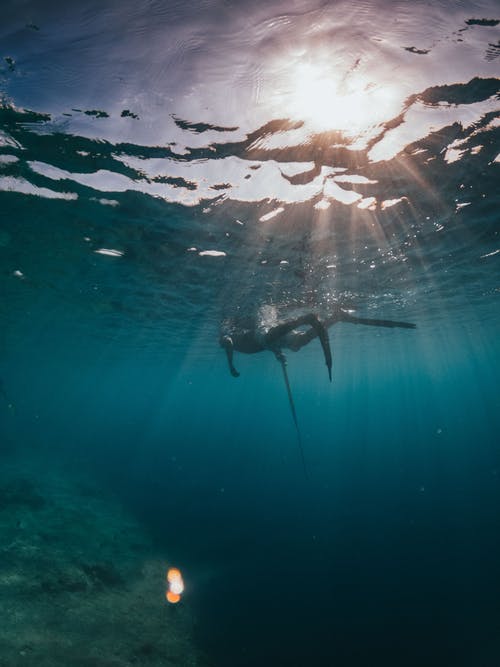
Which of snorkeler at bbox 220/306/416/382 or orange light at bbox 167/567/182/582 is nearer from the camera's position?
snorkeler at bbox 220/306/416/382

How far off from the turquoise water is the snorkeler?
1855 mm

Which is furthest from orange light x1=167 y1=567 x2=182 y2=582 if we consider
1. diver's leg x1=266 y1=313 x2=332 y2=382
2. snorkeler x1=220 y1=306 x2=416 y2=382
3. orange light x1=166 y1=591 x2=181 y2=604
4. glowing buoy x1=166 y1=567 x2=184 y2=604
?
diver's leg x1=266 y1=313 x2=332 y2=382

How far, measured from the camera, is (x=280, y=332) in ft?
32.9

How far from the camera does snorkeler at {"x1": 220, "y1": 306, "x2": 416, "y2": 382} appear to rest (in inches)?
352

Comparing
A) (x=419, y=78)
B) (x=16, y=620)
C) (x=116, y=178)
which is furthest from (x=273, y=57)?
(x=16, y=620)

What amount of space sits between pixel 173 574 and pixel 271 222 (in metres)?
14.6

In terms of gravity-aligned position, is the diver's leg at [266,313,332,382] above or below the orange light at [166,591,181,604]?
above

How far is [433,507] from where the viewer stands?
67.6 feet

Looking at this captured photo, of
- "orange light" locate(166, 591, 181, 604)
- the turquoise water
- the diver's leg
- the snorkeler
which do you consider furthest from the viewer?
"orange light" locate(166, 591, 181, 604)

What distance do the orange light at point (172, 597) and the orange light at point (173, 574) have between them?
1.00 m

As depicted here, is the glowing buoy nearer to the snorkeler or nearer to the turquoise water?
the turquoise water

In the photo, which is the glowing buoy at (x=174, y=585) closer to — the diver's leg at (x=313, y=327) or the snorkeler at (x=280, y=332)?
the snorkeler at (x=280, y=332)

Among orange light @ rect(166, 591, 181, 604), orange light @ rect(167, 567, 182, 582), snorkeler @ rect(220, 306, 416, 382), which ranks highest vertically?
snorkeler @ rect(220, 306, 416, 382)

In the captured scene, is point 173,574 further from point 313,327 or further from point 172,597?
point 313,327
